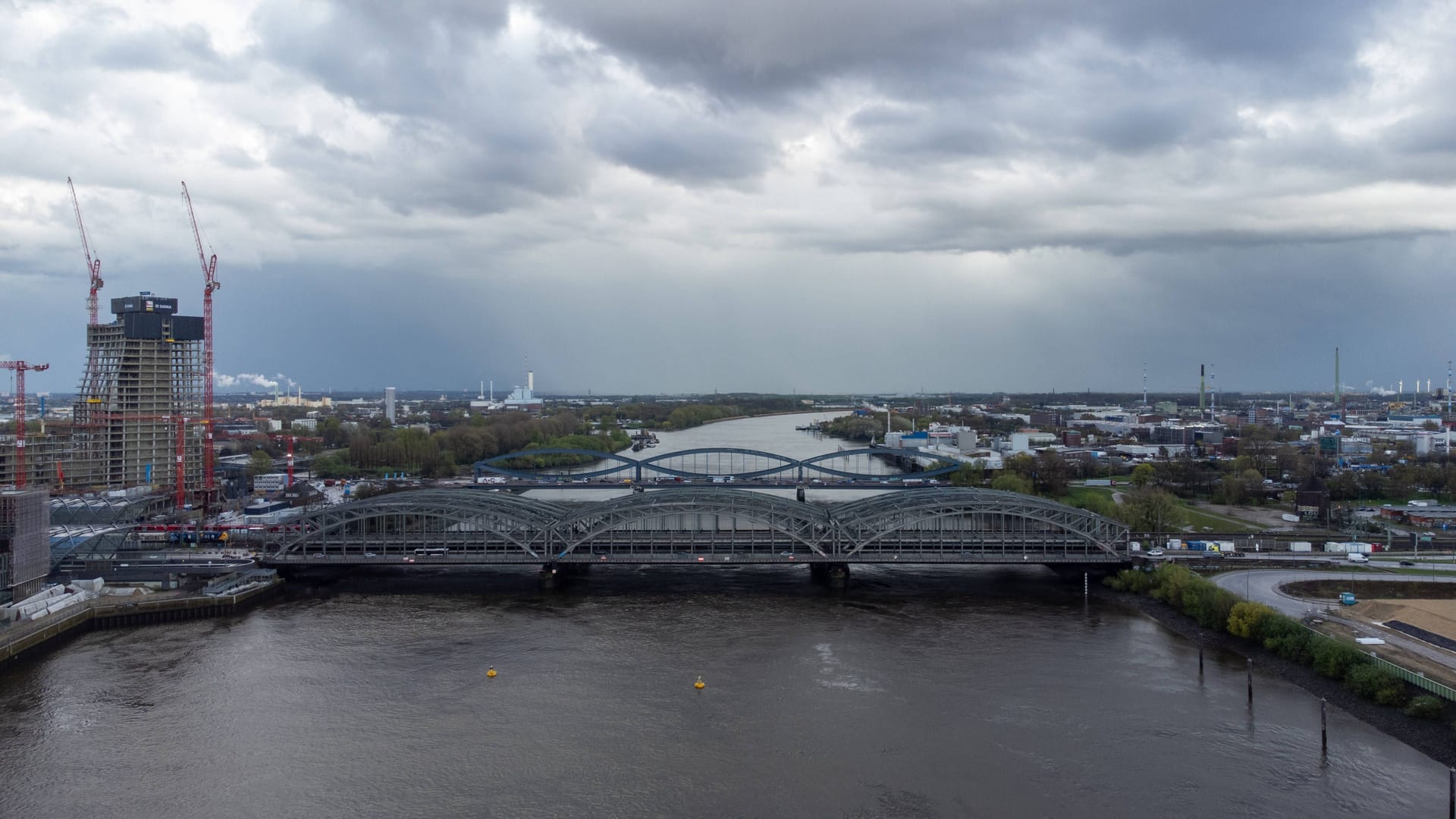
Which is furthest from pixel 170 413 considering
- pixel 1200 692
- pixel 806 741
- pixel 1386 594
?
pixel 1386 594

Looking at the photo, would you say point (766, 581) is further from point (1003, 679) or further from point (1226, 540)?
point (1226, 540)

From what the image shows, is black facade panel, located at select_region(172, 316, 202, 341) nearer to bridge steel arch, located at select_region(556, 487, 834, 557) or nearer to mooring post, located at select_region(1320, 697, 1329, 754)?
bridge steel arch, located at select_region(556, 487, 834, 557)

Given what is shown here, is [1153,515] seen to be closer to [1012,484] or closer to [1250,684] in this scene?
[1012,484]

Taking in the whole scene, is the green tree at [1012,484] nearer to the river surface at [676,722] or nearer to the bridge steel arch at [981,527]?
the bridge steel arch at [981,527]

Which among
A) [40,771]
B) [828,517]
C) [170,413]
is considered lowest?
[40,771]

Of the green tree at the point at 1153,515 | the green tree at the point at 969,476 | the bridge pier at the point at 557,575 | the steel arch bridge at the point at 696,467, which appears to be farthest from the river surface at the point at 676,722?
the steel arch bridge at the point at 696,467

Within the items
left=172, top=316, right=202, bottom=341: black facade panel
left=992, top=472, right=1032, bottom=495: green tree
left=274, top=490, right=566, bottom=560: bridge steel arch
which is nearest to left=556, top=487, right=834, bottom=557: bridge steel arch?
left=274, top=490, right=566, bottom=560: bridge steel arch
